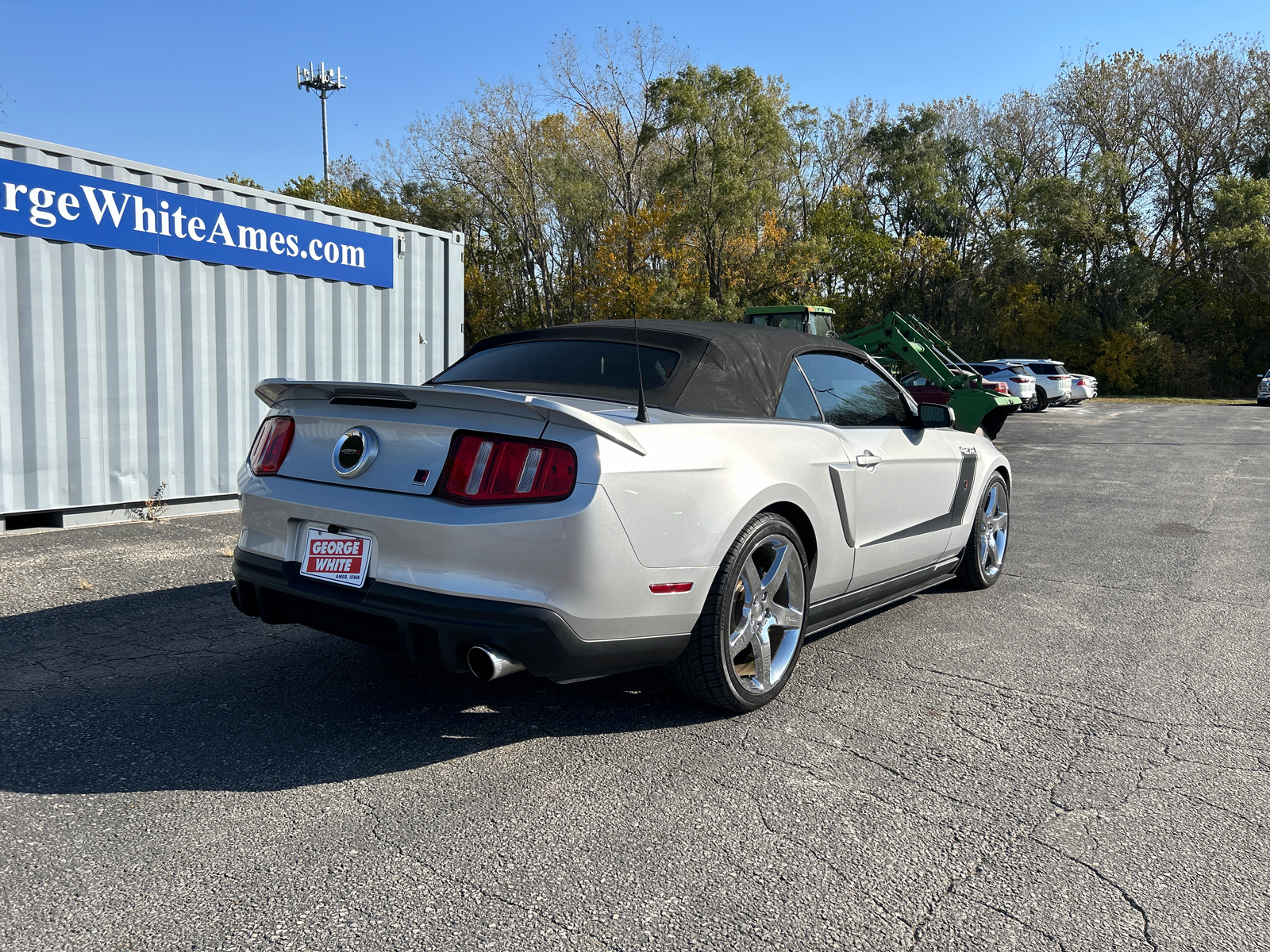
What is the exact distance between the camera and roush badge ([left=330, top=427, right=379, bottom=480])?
3262 millimetres

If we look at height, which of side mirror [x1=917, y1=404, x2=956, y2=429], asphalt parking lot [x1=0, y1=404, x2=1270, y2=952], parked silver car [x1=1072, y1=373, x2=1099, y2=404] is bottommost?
asphalt parking lot [x1=0, y1=404, x2=1270, y2=952]

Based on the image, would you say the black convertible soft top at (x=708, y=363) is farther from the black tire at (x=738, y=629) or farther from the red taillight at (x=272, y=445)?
the red taillight at (x=272, y=445)

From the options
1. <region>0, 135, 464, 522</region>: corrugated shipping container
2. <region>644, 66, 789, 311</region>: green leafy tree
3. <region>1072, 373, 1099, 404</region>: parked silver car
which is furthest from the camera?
<region>644, 66, 789, 311</region>: green leafy tree

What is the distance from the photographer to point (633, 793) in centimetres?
296

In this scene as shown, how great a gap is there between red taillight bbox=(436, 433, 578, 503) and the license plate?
35 cm

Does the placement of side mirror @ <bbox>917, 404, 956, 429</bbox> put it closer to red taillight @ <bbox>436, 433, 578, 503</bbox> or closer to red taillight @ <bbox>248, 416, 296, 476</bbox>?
red taillight @ <bbox>436, 433, 578, 503</bbox>

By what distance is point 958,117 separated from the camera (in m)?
52.0

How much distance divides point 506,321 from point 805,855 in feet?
153

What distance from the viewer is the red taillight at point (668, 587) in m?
3.16

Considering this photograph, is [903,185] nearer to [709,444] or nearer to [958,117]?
[958,117]

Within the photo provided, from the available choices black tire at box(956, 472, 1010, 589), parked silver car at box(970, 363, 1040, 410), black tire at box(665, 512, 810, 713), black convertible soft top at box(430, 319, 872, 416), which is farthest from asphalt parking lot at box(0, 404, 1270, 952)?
parked silver car at box(970, 363, 1040, 410)

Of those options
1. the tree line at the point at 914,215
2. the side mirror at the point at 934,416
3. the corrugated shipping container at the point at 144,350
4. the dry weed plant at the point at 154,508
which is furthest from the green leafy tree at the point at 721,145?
the side mirror at the point at 934,416

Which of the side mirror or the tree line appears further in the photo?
the tree line

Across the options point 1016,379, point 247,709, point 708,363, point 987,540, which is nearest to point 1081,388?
point 1016,379
